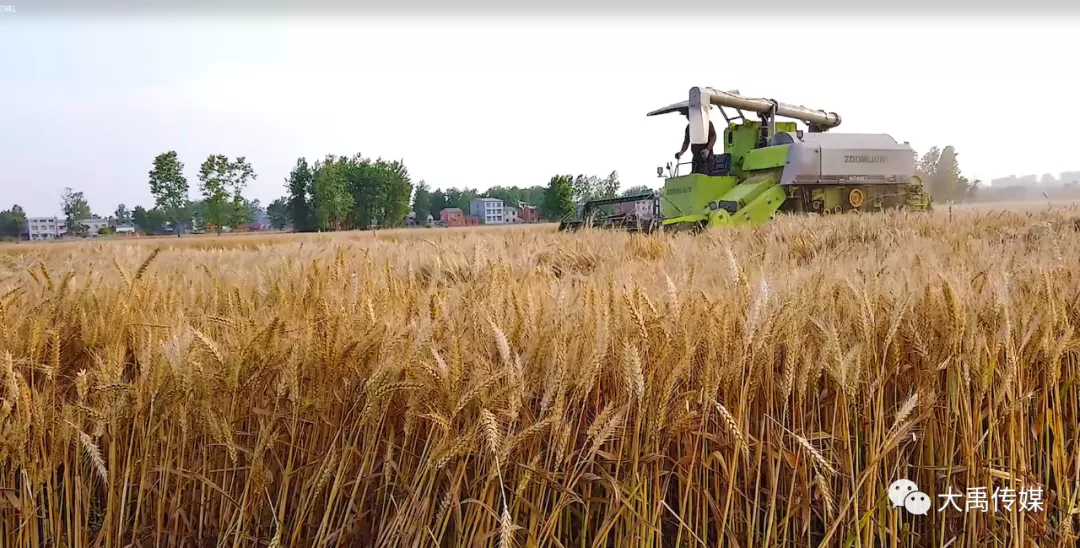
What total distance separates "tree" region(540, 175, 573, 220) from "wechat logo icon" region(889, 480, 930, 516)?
121ft

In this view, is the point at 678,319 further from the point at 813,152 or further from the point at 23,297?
the point at 813,152

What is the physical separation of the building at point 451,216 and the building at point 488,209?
1045 cm

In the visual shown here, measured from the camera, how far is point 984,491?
0.99 meters

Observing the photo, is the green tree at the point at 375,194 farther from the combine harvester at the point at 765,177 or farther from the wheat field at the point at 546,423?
the wheat field at the point at 546,423

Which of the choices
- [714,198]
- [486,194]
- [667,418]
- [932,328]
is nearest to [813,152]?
[714,198]

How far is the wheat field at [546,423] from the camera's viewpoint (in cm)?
81

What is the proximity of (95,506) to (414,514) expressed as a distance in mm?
576

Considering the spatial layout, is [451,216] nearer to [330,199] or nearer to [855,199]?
[330,199]

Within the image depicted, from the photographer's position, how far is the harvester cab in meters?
6.55

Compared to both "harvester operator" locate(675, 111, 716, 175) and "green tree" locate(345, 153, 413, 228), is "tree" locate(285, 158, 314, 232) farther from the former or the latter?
"harvester operator" locate(675, 111, 716, 175)

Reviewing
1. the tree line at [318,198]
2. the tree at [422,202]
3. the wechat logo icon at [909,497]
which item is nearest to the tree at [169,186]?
the tree line at [318,198]

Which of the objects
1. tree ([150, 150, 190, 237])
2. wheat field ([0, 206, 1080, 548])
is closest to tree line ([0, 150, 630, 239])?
tree ([150, 150, 190, 237])

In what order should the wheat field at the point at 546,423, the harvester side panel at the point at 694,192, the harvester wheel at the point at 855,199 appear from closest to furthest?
the wheat field at the point at 546,423
the harvester wheel at the point at 855,199
the harvester side panel at the point at 694,192

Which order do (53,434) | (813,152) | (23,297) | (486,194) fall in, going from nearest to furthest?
1. (53,434)
2. (23,297)
3. (813,152)
4. (486,194)
